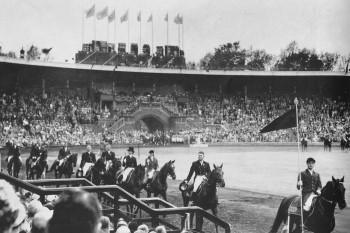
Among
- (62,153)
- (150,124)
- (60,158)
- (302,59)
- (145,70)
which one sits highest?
(302,59)

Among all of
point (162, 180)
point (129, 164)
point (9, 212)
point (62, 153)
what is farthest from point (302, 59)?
point (9, 212)

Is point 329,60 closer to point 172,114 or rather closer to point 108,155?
point 172,114

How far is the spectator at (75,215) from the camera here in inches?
68.7

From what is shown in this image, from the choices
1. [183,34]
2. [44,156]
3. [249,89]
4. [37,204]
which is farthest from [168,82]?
[37,204]

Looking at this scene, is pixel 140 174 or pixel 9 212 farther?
pixel 140 174

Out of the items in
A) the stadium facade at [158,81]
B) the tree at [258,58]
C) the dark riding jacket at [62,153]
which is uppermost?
the tree at [258,58]

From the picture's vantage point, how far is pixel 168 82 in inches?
2079

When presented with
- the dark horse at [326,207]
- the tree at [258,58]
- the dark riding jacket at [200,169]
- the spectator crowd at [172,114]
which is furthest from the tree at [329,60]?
the dark horse at [326,207]

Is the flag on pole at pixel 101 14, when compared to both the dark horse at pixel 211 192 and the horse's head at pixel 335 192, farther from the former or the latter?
the horse's head at pixel 335 192

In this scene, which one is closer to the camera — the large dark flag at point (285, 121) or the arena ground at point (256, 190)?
the large dark flag at point (285, 121)

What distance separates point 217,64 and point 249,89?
22.5 meters

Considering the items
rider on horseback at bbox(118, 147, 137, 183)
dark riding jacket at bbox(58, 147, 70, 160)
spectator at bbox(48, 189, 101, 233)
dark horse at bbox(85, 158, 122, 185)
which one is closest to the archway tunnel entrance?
dark riding jacket at bbox(58, 147, 70, 160)

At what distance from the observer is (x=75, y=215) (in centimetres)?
175

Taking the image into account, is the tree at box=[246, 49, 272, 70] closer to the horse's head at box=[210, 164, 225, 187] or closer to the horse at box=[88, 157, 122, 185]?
the horse at box=[88, 157, 122, 185]
